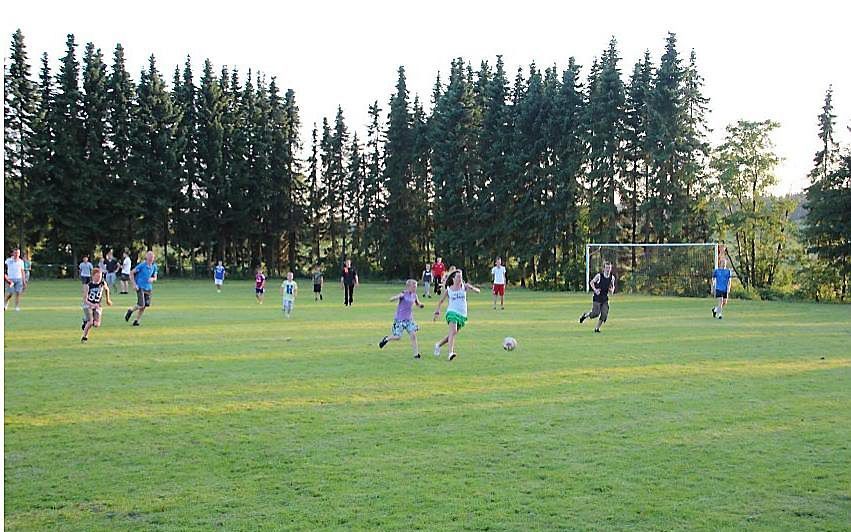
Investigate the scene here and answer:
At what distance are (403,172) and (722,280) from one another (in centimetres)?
3689

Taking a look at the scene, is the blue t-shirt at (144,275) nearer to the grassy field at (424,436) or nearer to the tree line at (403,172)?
the grassy field at (424,436)

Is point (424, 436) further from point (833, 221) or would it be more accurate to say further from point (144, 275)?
point (833, 221)

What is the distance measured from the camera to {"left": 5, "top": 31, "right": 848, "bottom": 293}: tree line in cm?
4594

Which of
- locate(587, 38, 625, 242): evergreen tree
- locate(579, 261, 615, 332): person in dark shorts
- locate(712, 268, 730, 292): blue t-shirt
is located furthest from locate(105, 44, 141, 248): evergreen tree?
locate(579, 261, 615, 332): person in dark shorts

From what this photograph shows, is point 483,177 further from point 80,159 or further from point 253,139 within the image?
point 80,159

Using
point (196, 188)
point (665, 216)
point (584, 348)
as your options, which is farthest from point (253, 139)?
point (584, 348)

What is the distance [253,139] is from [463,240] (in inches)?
745

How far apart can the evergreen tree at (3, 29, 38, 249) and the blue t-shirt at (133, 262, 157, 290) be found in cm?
3682

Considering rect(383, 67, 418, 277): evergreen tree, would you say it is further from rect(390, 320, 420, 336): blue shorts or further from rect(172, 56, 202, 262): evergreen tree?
rect(390, 320, 420, 336): blue shorts

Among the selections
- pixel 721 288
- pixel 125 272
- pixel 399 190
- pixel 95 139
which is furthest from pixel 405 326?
pixel 95 139

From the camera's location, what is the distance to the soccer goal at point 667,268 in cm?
3676

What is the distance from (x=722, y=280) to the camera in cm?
2398

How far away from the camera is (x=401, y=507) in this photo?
581cm

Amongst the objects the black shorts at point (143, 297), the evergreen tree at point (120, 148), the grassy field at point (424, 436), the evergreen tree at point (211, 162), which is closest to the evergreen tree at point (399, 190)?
the evergreen tree at point (211, 162)
